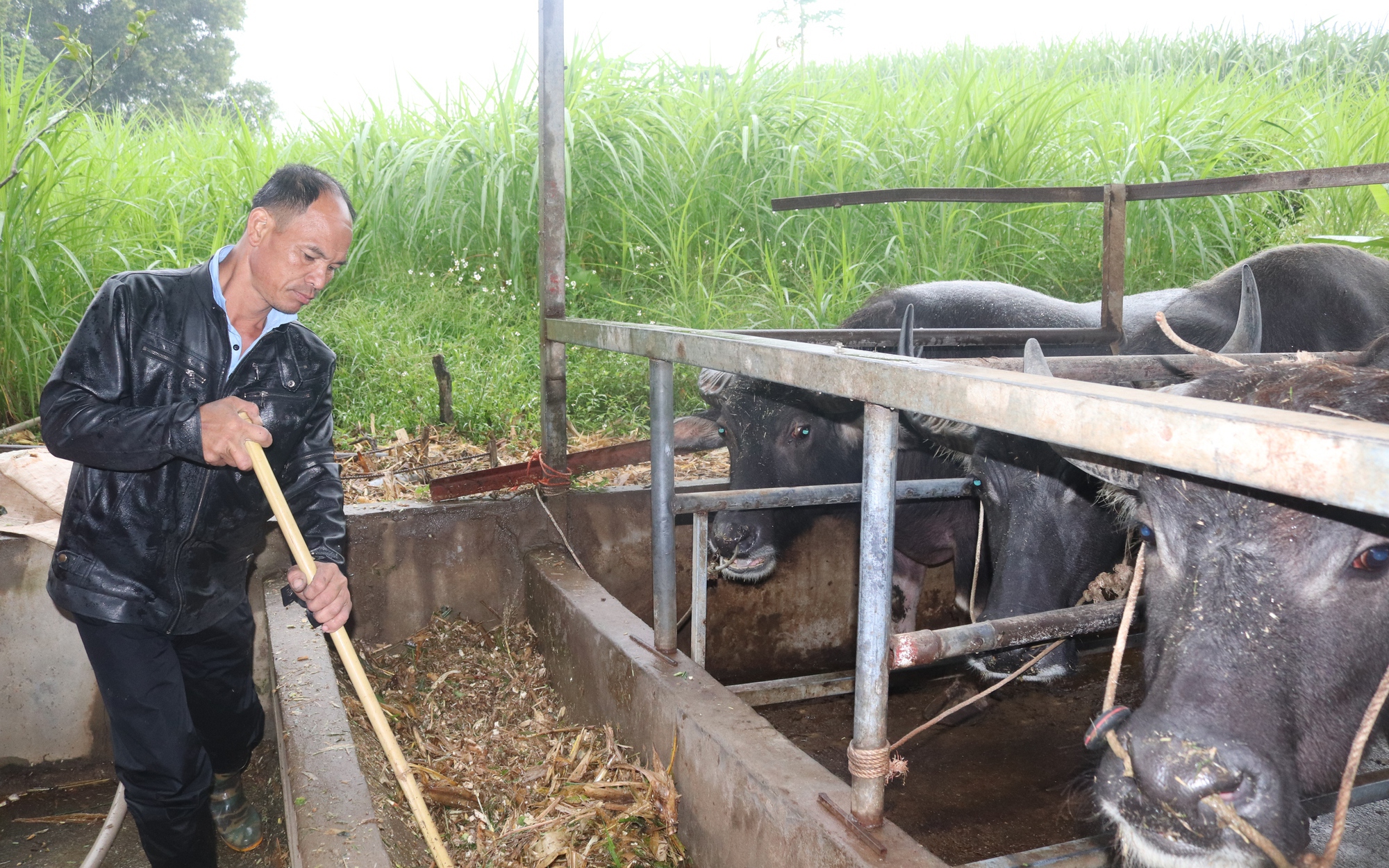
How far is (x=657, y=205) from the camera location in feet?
20.5

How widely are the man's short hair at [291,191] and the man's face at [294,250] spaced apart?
1 centimetres

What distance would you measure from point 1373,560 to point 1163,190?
6.87ft

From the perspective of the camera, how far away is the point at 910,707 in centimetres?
373

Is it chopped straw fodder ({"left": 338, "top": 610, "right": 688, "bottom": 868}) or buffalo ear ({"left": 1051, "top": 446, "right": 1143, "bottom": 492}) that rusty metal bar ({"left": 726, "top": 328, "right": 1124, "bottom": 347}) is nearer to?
buffalo ear ({"left": 1051, "top": 446, "right": 1143, "bottom": 492})

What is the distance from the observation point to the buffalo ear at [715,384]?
3.97 meters

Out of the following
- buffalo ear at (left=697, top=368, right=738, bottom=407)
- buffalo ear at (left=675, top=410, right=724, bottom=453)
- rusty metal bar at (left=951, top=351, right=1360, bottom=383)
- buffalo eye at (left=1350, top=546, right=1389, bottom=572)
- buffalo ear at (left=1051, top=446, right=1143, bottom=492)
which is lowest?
buffalo ear at (left=675, top=410, right=724, bottom=453)

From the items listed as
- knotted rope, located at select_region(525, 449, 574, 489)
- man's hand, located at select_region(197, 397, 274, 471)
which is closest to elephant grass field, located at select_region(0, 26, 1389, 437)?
knotted rope, located at select_region(525, 449, 574, 489)

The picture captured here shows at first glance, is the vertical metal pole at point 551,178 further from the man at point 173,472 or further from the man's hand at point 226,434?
the man's hand at point 226,434

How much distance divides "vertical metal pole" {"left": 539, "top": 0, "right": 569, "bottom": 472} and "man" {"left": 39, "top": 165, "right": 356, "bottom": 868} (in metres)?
1.30

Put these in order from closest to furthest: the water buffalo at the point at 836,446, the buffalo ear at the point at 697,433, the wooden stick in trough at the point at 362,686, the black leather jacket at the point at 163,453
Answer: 1. the wooden stick in trough at the point at 362,686
2. the black leather jacket at the point at 163,453
3. the water buffalo at the point at 836,446
4. the buffalo ear at the point at 697,433

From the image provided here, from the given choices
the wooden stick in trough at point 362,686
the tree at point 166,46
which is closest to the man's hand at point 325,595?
the wooden stick in trough at point 362,686

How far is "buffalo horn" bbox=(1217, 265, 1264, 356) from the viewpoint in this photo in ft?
7.69

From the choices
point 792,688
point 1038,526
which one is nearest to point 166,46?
point 792,688

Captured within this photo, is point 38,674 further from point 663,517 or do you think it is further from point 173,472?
point 663,517
